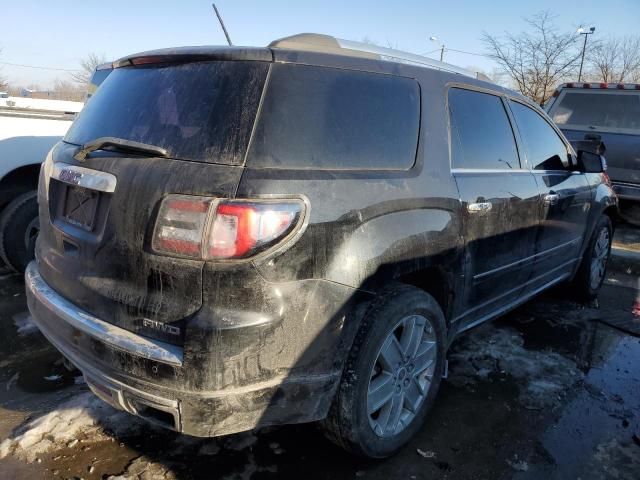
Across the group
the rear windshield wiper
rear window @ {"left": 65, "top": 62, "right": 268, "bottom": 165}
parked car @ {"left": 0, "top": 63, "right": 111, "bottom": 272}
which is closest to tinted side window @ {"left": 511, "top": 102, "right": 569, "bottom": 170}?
rear window @ {"left": 65, "top": 62, "right": 268, "bottom": 165}

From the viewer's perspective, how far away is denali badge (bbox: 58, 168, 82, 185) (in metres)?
2.19

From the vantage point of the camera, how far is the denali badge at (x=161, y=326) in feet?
6.02

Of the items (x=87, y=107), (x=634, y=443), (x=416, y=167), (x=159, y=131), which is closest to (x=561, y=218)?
(x=634, y=443)

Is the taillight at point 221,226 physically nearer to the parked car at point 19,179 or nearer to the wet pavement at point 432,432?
the wet pavement at point 432,432

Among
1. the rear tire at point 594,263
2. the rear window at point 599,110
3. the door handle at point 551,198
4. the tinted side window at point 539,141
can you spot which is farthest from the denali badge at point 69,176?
the rear window at point 599,110

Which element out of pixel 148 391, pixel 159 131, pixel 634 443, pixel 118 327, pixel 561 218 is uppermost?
pixel 159 131

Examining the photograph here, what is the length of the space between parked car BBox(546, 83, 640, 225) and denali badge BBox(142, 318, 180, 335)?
7096 millimetres

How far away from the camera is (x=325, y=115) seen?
2.11 metres

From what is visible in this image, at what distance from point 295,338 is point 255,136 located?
0.78 meters

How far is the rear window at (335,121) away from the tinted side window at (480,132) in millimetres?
389

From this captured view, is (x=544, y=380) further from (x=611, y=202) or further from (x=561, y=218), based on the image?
(x=611, y=202)

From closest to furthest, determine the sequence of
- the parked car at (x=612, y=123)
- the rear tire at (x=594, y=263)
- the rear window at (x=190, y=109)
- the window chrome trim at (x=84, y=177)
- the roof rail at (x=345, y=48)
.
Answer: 1. the rear window at (x=190, y=109)
2. the window chrome trim at (x=84, y=177)
3. the roof rail at (x=345, y=48)
4. the rear tire at (x=594, y=263)
5. the parked car at (x=612, y=123)

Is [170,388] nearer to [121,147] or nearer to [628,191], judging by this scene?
[121,147]

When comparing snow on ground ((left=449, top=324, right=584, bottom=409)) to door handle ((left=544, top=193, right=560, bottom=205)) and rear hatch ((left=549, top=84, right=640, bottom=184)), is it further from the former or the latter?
rear hatch ((left=549, top=84, right=640, bottom=184))
